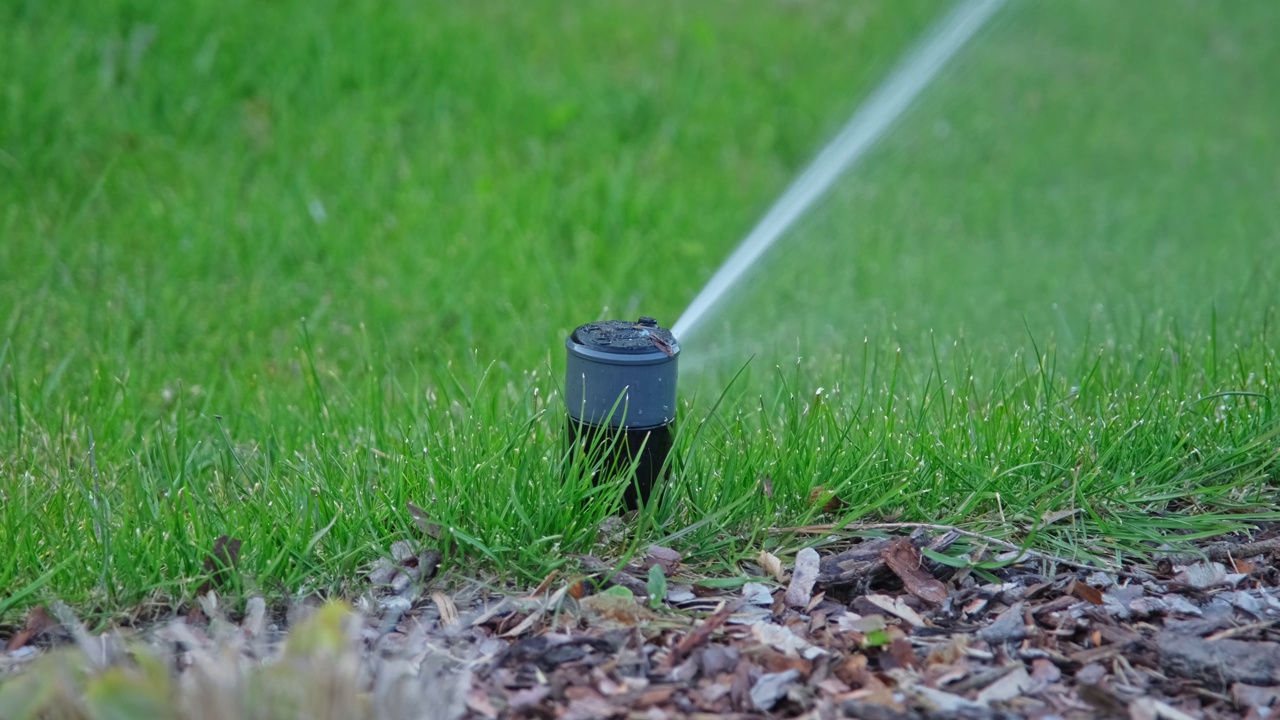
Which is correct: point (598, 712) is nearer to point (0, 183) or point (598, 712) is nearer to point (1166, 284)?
point (1166, 284)

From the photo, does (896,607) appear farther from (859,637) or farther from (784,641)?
(784,641)

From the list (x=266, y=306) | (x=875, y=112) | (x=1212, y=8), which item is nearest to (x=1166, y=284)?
(x=875, y=112)

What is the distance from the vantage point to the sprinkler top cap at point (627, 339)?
2.37 m

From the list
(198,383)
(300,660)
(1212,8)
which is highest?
(1212,8)

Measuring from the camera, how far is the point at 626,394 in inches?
93.8

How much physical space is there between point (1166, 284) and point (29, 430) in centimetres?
401

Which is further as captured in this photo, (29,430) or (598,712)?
(29,430)

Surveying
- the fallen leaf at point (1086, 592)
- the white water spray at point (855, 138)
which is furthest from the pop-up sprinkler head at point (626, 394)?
the white water spray at point (855, 138)

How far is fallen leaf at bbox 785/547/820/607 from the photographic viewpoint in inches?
90.9

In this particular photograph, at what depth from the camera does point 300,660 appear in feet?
5.36

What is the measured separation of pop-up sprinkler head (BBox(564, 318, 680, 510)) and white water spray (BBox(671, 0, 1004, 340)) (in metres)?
1.42

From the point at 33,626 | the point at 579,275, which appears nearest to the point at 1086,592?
the point at 33,626

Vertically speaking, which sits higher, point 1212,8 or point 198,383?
point 1212,8

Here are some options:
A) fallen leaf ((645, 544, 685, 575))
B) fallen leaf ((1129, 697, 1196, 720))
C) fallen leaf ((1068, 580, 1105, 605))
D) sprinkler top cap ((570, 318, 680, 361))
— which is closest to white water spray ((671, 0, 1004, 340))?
sprinkler top cap ((570, 318, 680, 361))
